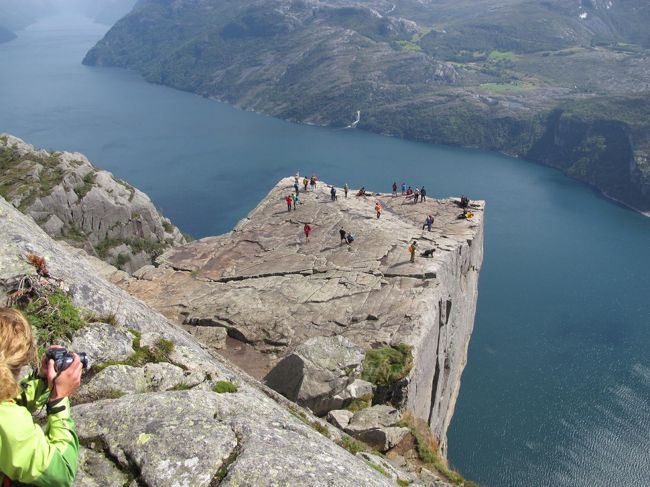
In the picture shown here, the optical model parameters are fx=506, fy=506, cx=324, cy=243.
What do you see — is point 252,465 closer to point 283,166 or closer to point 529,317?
point 529,317

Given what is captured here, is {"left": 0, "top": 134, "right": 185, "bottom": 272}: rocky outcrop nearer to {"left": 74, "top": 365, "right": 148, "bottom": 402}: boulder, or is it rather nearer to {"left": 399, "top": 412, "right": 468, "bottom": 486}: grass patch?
{"left": 399, "top": 412, "right": 468, "bottom": 486}: grass patch

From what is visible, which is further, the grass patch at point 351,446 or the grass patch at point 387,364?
the grass patch at point 387,364

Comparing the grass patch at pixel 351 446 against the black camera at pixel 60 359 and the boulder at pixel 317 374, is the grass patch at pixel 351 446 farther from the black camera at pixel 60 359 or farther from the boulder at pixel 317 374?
the black camera at pixel 60 359

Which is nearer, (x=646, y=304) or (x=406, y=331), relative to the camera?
(x=406, y=331)

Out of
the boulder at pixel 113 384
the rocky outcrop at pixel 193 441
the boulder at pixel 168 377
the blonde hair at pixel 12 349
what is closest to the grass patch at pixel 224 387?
the rocky outcrop at pixel 193 441

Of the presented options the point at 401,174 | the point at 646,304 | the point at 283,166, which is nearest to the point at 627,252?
the point at 646,304

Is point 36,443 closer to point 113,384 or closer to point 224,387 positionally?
point 113,384

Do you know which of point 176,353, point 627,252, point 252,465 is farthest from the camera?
point 627,252
